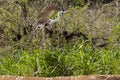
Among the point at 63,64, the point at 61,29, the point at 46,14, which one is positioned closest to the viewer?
the point at 63,64

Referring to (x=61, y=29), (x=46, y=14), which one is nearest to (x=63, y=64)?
(x=46, y=14)

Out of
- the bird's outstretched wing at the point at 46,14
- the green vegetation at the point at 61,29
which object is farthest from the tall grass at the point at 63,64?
the bird's outstretched wing at the point at 46,14

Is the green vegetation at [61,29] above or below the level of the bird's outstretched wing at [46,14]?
below

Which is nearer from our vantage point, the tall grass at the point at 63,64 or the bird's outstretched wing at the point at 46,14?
the tall grass at the point at 63,64

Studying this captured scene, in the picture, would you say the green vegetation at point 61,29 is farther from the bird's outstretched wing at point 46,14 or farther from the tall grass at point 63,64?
the tall grass at point 63,64

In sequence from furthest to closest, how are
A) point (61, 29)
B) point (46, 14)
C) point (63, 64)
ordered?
point (61, 29) → point (46, 14) → point (63, 64)

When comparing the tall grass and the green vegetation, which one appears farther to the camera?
the green vegetation

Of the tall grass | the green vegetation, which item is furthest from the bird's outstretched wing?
the tall grass

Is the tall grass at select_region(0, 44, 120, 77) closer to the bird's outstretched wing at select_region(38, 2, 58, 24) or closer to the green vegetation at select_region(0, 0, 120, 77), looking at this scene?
the green vegetation at select_region(0, 0, 120, 77)

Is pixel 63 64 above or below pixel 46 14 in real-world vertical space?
below

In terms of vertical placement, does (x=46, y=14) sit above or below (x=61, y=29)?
above

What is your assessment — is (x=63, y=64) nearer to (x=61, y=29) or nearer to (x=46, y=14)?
(x=46, y=14)

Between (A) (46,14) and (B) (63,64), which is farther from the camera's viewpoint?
(A) (46,14)

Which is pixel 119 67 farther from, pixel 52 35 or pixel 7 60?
pixel 52 35
